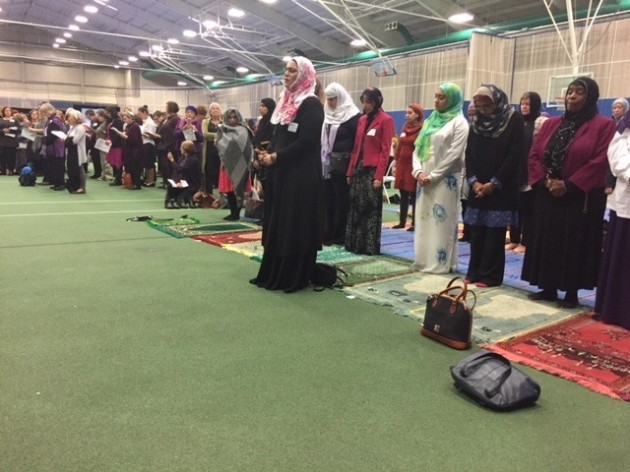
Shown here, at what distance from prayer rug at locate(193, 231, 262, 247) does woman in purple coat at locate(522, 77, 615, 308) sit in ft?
9.06

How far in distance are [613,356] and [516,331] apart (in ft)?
1.59

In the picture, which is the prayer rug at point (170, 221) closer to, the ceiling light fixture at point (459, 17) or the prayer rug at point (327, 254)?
the prayer rug at point (327, 254)

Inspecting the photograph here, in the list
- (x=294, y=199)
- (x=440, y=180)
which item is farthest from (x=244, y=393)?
(x=440, y=180)

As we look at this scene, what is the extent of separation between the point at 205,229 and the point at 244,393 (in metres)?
3.84

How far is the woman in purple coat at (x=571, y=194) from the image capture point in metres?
3.01

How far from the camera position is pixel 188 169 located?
7.21 m

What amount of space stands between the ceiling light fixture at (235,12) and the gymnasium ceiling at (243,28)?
0.18m

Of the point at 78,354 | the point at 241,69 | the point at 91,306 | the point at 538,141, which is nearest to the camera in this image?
the point at 78,354

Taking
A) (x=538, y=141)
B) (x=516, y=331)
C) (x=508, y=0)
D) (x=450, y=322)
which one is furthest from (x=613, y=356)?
(x=508, y=0)

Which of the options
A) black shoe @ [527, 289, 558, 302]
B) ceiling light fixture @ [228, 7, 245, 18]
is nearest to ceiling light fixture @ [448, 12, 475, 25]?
ceiling light fixture @ [228, 7, 245, 18]

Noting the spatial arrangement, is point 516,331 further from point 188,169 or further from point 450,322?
point 188,169

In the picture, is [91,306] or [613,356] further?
[91,306]

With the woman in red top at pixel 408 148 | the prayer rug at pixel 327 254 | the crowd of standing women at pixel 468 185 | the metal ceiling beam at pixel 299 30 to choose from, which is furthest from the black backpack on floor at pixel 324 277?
the metal ceiling beam at pixel 299 30

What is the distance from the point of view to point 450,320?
260cm
